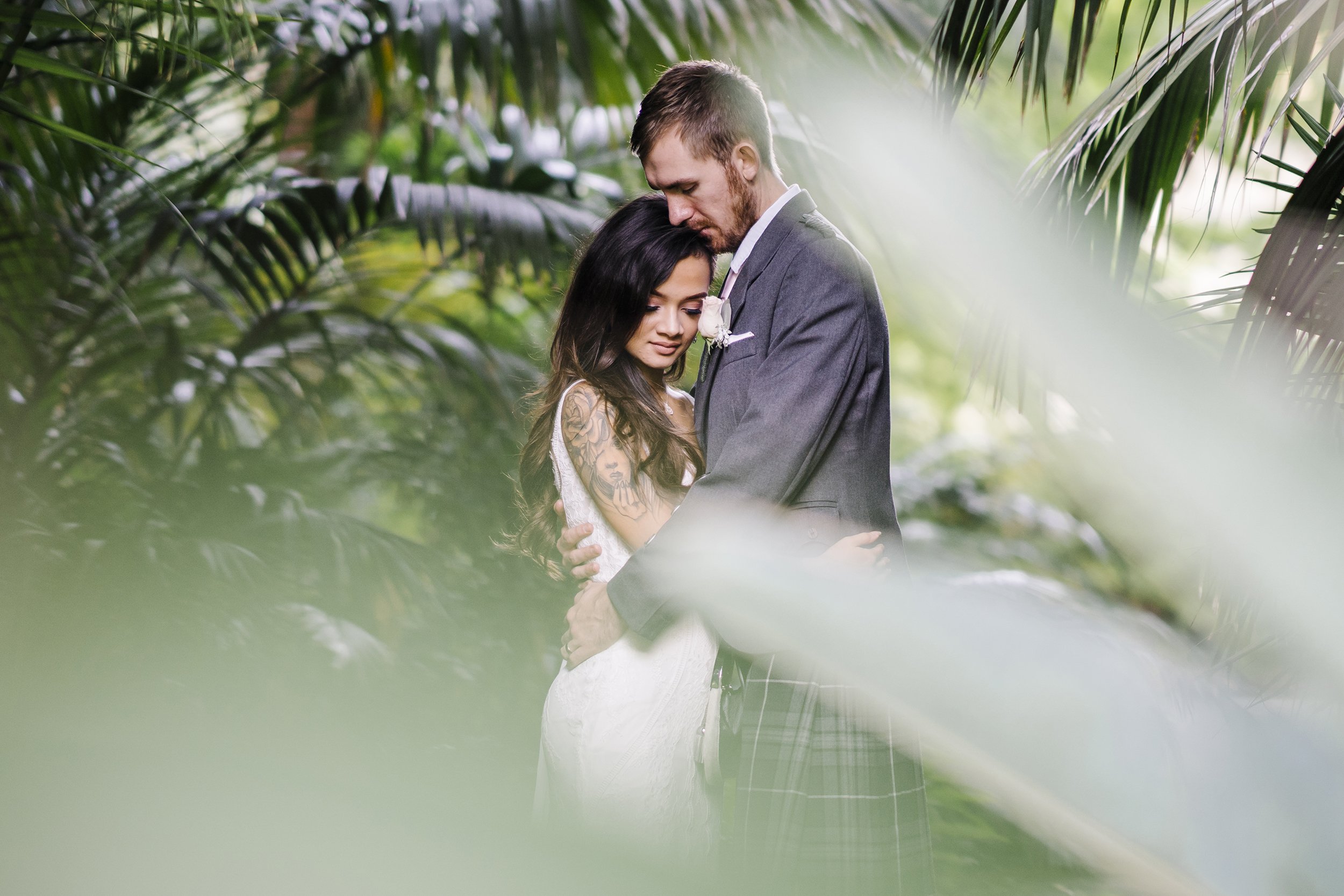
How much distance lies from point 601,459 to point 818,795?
0.35 metres

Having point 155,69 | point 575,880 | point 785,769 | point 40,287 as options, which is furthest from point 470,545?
point 575,880

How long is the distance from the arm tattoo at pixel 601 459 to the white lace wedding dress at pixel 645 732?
62 mm

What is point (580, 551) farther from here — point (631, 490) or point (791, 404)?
point (791, 404)

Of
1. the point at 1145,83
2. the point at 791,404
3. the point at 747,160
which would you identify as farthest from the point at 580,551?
the point at 1145,83

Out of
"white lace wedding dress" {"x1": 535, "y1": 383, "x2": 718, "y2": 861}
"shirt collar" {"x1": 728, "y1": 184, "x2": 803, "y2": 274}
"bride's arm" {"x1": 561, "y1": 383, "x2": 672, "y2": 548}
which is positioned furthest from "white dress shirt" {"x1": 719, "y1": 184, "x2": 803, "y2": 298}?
"white lace wedding dress" {"x1": 535, "y1": 383, "x2": 718, "y2": 861}

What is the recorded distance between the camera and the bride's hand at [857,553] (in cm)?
74

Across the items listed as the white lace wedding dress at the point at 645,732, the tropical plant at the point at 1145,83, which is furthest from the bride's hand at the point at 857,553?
the tropical plant at the point at 1145,83

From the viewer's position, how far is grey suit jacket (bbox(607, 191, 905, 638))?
2.43 ft

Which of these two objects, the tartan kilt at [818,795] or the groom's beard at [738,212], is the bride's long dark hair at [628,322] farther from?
the tartan kilt at [818,795]

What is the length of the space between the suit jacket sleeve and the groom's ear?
9cm

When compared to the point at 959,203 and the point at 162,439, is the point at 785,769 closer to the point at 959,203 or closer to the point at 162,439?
the point at 959,203

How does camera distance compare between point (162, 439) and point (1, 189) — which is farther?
point (162, 439)

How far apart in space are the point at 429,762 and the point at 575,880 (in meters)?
0.15

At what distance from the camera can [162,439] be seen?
1.97 meters
